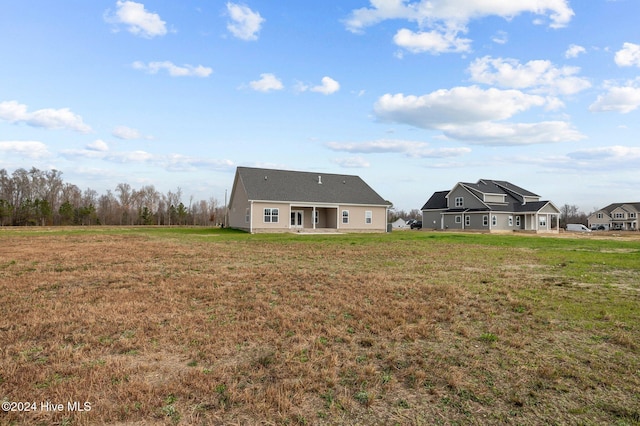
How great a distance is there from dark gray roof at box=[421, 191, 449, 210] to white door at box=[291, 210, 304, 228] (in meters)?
23.1

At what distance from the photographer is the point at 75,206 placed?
67.1 meters

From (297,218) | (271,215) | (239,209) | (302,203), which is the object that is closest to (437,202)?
(297,218)

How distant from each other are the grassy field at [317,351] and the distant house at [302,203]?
82.7 ft

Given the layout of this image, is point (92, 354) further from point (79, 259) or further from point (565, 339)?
point (79, 259)

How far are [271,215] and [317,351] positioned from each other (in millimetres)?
30204

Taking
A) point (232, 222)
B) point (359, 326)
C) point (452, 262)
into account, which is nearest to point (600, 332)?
point (359, 326)

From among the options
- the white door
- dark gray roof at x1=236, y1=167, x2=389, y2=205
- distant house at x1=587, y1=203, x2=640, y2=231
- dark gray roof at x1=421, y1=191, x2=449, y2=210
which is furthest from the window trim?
distant house at x1=587, y1=203, x2=640, y2=231

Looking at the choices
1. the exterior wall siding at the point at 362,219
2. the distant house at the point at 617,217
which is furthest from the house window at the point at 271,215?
the distant house at the point at 617,217

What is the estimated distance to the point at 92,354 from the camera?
4.30 metres

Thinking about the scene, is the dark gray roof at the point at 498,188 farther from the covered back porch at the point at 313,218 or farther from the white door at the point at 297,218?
the white door at the point at 297,218

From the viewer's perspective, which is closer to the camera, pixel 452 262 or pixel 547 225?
pixel 452 262

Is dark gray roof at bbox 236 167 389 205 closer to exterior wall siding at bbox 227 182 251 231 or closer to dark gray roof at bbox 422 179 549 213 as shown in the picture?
exterior wall siding at bbox 227 182 251 231

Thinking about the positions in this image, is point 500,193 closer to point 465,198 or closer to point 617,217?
point 465,198

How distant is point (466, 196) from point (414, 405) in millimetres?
47885
